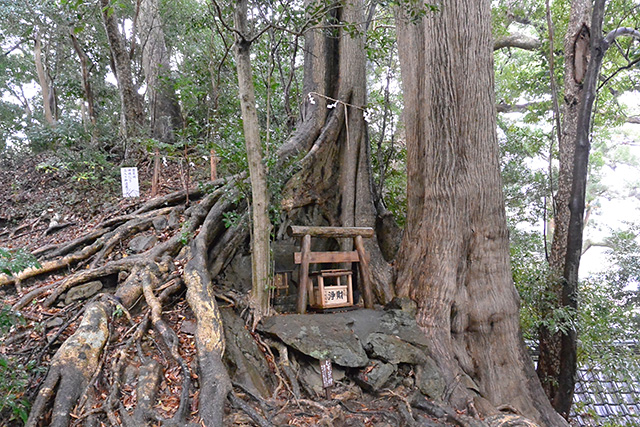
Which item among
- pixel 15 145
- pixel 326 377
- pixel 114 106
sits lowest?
pixel 326 377

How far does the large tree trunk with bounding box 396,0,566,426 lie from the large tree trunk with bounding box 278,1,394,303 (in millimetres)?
1050

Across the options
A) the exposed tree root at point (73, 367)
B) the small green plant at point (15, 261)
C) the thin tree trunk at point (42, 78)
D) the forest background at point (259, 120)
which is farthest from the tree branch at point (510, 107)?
the thin tree trunk at point (42, 78)

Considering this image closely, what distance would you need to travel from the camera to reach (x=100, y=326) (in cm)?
307

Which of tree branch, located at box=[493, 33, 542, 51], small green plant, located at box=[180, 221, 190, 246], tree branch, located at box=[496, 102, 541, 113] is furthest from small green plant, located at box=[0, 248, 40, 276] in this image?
tree branch, located at box=[496, 102, 541, 113]

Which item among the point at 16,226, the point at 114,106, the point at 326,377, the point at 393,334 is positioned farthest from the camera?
the point at 114,106

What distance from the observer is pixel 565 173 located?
5883mm

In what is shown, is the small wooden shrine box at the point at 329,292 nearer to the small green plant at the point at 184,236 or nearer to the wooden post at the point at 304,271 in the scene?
the wooden post at the point at 304,271

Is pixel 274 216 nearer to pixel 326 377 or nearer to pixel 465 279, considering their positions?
pixel 326 377

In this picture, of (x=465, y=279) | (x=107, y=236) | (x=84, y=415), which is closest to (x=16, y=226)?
(x=107, y=236)

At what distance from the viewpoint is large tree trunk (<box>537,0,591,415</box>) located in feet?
18.3

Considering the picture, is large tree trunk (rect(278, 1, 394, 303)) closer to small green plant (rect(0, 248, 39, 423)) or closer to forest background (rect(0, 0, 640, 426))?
Answer: forest background (rect(0, 0, 640, 426))

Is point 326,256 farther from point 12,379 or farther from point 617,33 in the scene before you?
point 617,33

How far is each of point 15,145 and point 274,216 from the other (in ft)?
25.5

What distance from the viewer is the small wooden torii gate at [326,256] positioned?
4.59 meters
